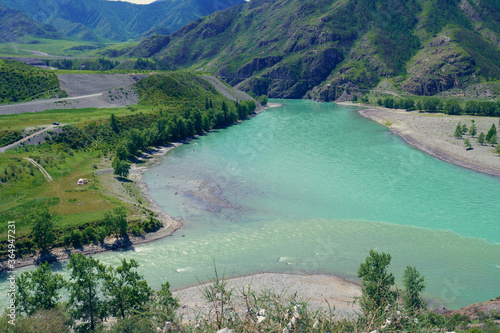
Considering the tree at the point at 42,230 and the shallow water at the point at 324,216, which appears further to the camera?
the tree at the point at 42,230

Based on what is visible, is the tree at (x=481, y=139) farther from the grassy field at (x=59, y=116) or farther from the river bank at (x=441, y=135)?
the grassy field at (x=59, y=116)

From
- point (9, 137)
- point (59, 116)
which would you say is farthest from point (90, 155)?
point (59, 116)

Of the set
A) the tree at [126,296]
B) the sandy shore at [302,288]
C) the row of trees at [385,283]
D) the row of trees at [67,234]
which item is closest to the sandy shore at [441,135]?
the row of trees at [385,283]

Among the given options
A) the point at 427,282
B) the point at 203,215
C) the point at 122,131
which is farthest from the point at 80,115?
the point at 427,282

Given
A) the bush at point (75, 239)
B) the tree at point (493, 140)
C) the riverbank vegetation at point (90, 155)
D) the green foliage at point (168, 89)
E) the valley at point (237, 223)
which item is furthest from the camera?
the green foliage at point (168, 89)

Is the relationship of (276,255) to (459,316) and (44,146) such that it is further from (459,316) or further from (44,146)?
(44,146)

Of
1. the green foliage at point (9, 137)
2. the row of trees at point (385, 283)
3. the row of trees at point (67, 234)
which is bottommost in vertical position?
the row of trees at point (67, 234)
